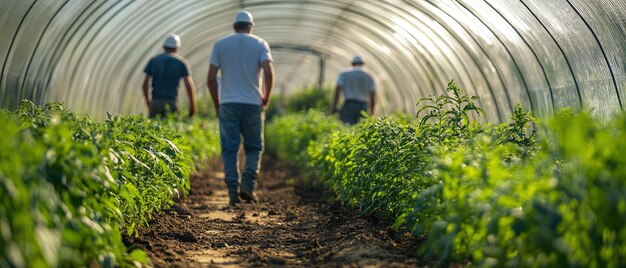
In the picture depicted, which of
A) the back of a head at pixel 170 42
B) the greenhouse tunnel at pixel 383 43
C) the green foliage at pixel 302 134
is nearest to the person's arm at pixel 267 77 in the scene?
the green foliage at pixel 302 134

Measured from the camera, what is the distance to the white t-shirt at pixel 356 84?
13.9 meters

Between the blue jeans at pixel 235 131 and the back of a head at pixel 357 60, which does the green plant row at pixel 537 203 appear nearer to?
the blue jeans at pixel 235 131

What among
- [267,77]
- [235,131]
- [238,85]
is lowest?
[235,131]

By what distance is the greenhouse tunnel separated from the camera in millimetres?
8547

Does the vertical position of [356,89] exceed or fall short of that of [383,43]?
it falls short

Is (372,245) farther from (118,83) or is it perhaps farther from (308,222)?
(118,83)

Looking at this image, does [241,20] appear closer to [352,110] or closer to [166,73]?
[166,73]

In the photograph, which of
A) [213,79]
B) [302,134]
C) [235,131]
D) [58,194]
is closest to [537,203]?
[58,194]

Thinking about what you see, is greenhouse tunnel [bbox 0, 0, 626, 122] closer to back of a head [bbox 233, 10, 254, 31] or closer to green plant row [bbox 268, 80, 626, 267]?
back of a head [bbox 233, 10, 254, 31]

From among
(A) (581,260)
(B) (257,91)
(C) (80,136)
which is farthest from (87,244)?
(B) (257,91)

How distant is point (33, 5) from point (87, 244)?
22.8ft

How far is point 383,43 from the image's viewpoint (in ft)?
61.7

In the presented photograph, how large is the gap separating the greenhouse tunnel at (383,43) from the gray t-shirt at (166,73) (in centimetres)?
151

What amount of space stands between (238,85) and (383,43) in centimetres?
1083
